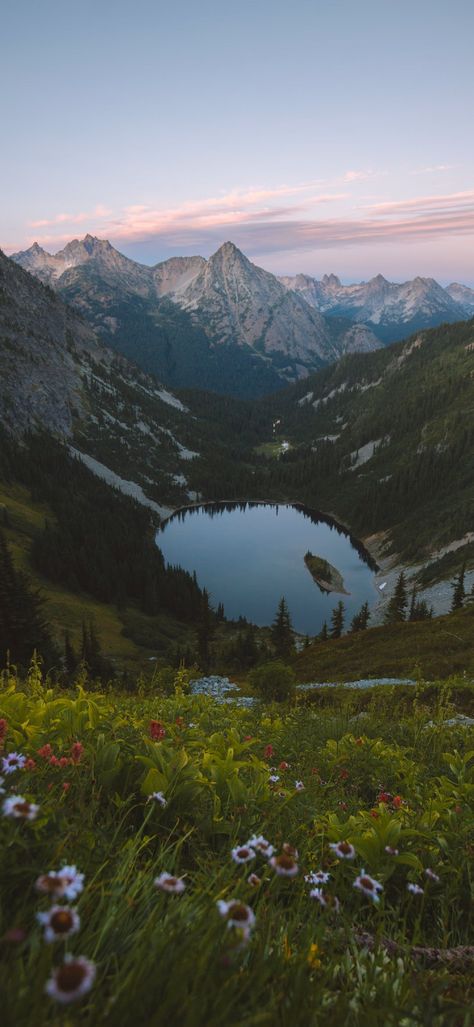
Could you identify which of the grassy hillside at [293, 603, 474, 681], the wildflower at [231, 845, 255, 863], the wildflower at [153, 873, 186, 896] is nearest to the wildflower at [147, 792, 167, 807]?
the wildflower at [231, 845, 255, 863]

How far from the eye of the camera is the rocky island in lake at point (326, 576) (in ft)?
487

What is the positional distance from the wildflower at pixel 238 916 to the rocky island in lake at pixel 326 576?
149m

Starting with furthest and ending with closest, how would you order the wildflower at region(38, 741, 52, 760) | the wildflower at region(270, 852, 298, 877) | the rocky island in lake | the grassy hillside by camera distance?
1. the rocky island in lake
2. the grassy hillside
3. the wildflower at region(38, 741, 52, 760)
4. the wildflower at region(270, 852, 298, 877)

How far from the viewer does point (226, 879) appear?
2.63 m

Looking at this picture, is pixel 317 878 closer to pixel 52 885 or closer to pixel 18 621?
pixel 52 885

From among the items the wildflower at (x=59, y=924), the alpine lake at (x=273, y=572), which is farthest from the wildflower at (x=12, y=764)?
the alpine lake at (x=273, y=572)

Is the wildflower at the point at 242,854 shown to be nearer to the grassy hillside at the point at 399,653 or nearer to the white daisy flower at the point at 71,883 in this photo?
the white daisy flower at the point at 71,883

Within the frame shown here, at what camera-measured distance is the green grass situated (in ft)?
5.24

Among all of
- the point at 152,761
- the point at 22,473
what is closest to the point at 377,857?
the point at 152,761

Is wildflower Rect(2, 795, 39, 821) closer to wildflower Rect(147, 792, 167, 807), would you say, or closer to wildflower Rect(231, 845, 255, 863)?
wildflower Rect(231, 845, 255, 863)

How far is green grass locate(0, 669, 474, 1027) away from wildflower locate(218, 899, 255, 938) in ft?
0.16

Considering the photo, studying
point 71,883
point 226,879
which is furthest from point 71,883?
point 226,879

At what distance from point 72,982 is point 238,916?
2.41 feet

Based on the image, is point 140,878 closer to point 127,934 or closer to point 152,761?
point 127,934
